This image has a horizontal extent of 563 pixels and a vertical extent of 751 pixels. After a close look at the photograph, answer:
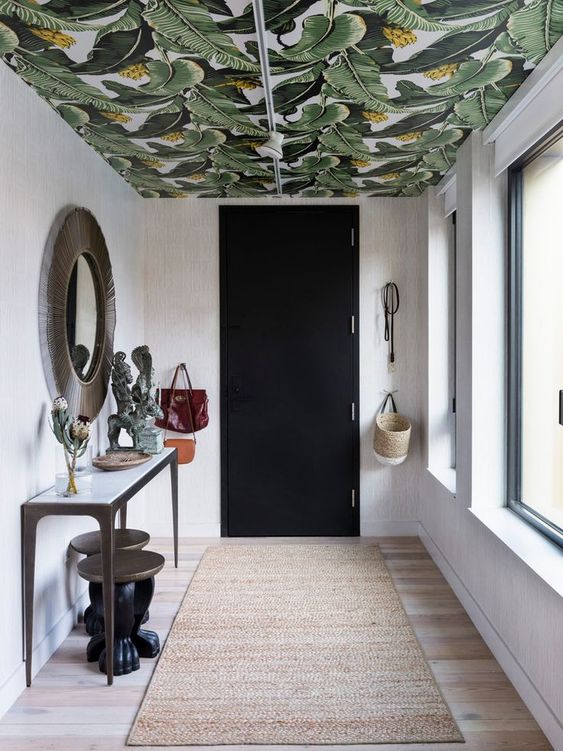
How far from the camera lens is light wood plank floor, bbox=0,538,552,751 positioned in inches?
85.8

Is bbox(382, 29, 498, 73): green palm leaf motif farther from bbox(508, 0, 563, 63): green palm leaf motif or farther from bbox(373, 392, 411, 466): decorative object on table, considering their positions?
bbox(373, 392, 411, 466): decorative object on table

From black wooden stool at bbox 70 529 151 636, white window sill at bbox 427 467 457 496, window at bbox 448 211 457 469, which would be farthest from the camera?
window at bbox 448 211 457 469

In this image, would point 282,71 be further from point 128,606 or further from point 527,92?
point 128,606

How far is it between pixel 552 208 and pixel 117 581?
92.3 inches

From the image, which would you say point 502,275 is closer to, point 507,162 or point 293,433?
point 507,162

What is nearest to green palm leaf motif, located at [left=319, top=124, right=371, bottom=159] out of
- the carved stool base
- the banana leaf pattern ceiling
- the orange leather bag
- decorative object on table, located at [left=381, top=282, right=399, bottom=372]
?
the banana leaf pattern ceiling

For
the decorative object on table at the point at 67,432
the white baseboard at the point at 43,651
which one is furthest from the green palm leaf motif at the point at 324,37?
the white baseboard at the point at 43,651

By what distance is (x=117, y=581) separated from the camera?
2629 millimetres

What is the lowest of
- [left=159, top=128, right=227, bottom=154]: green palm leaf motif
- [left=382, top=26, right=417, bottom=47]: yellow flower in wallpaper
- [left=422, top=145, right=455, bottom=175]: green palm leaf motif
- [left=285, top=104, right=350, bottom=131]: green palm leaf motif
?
[left=382, top=26, right=417, bottom=47]: yellow flower in wallpaper

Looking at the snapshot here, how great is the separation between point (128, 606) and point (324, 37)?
7.55ft

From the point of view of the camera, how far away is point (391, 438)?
429 cm

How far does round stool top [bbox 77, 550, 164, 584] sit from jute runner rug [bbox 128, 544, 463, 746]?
0.40m

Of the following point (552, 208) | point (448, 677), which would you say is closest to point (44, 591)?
point (448, 677)

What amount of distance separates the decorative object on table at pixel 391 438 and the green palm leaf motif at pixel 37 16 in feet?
9.87
